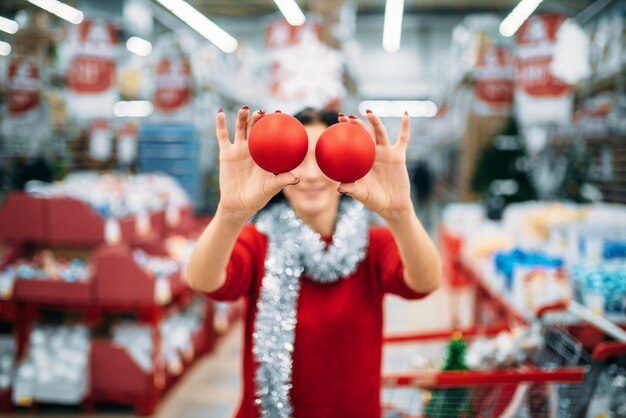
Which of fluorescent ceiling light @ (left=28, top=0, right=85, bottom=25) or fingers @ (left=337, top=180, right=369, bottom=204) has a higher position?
fluorescent ceiling light @ (left=28, top=0, right=85, bottom=25)

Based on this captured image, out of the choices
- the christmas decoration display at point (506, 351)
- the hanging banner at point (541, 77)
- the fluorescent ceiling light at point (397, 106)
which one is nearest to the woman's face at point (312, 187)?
the christmas decoration display at point (506, 351)

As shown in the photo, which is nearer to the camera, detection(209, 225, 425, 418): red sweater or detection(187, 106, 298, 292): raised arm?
detection(187, 106, 298, 292): raised arm

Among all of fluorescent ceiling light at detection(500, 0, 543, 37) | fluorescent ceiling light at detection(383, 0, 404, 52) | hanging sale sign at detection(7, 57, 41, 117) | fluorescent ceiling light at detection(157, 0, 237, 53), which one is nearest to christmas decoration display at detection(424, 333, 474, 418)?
fluorescent ceiling light at detection(500, 0, 543, 37)

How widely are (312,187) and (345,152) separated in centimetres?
41

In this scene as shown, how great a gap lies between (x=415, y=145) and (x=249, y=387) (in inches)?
955

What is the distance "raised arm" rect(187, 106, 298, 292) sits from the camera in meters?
0.96

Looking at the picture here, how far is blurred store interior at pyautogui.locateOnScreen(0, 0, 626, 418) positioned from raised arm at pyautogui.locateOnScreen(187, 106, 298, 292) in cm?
101

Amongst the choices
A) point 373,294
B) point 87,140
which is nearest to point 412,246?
point 373,294

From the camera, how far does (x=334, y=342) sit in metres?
1.31

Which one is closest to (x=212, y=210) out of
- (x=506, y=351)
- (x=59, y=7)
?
(x=59, y=7)

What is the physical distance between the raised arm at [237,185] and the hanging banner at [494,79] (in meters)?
6.55

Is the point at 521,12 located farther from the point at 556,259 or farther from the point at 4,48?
the point at 4,48

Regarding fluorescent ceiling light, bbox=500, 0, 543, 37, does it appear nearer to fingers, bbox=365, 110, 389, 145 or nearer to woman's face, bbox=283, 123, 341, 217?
woman's face, bbox=283, 123, 341, 217

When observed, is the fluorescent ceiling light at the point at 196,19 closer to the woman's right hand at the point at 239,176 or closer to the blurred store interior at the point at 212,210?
the blurred store interior at the point at 212,210
